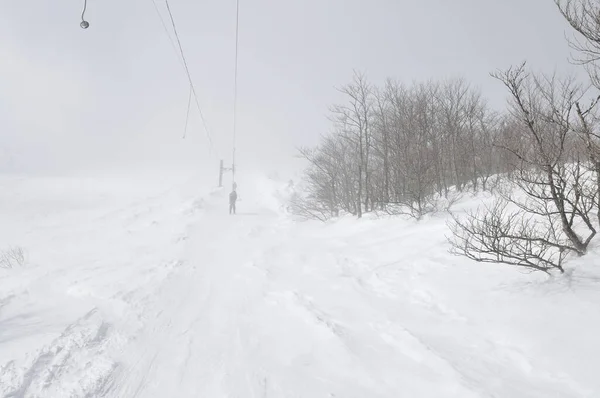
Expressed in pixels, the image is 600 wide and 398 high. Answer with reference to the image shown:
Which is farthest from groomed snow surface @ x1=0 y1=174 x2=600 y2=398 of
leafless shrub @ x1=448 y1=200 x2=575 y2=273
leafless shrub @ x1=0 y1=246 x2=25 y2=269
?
leafless shrub @ x1=0 y1=246 x2=25 y2=269

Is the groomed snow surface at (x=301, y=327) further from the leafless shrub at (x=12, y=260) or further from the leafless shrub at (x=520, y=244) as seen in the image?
the leafless shrub at (x=12, y=260)

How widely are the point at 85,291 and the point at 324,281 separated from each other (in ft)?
15.8

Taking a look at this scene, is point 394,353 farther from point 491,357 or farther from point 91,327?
point 91,327

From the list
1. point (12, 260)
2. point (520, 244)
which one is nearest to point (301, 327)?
point (520, 244)

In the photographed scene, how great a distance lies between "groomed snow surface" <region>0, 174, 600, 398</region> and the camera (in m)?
3.30

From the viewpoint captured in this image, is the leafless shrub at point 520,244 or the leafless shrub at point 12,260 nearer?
the leafless shrub at point 520,244

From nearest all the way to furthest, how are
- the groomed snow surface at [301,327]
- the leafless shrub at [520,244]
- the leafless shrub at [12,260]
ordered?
→ the groomed snow surface at [301,327] → the leafless shrub at [520,244] → the leafless shrub at [12,260]

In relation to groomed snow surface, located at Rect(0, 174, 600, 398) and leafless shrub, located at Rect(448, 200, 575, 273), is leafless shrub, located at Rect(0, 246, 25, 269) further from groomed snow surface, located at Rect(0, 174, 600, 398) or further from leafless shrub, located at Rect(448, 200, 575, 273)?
leafless shrub, located at Rect(448, 200, 575, 273)

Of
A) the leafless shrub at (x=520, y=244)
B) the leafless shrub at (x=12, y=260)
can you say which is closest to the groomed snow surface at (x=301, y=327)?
the leafless shrub at (x=520, y=244)

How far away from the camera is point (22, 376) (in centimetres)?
319

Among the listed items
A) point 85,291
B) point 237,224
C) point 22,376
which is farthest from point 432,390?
point 237,224

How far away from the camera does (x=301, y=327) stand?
4.65 meters

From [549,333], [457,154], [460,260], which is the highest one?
[457,154]

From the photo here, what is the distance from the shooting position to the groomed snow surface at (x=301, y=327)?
3299 millimetres
